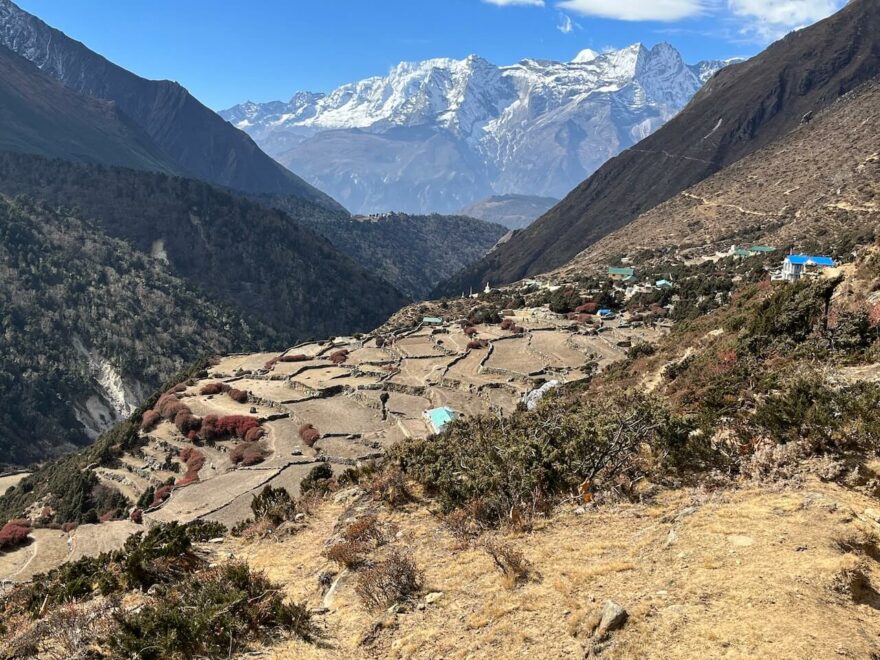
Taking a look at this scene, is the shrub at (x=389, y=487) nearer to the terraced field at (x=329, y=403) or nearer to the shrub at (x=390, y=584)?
the shrub at (x=390, y=584)

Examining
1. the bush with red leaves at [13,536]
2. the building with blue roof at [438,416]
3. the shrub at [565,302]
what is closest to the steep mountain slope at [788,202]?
the shrub at [565,302]

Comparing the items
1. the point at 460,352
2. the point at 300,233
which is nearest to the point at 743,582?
the point at 460,352

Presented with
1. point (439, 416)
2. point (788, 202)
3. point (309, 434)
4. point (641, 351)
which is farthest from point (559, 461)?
point (788, 202)

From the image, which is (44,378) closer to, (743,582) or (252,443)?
(252,443)

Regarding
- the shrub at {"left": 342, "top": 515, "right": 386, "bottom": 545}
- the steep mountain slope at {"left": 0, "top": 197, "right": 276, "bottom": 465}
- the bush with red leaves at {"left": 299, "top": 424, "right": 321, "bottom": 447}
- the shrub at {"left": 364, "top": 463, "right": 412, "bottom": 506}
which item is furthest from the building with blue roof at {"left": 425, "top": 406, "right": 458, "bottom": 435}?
the steep mountain slope at {"left": 0, "top": 197, "right": 276, "bottom": 465}

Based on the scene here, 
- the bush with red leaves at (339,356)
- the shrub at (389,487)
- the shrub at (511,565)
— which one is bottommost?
the bush with red leaves at (339,356)

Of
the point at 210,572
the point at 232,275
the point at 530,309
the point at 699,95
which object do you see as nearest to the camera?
the point at 210,572
